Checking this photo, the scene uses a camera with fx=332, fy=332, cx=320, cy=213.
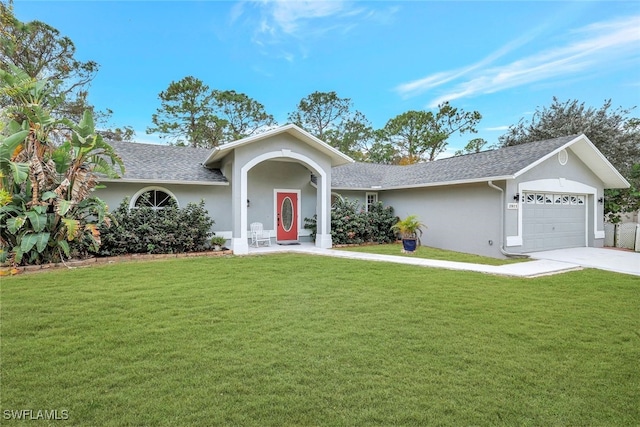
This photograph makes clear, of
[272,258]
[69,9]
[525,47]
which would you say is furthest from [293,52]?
[272,258]

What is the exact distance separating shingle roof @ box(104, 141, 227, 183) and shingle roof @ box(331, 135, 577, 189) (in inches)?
237

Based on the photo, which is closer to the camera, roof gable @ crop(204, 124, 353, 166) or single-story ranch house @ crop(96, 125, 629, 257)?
roof gable @ crop(204, 124, 353, 166)

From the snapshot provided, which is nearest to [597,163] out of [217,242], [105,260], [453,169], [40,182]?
[453,169]

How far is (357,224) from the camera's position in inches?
569

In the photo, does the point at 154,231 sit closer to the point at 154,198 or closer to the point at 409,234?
the point at 154,198

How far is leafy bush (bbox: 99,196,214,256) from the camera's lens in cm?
1049

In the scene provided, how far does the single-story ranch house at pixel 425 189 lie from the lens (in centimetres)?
1189

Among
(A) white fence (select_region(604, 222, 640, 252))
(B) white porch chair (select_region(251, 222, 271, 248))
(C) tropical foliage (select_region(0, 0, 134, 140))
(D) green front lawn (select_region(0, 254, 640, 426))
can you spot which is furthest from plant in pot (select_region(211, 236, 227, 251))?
(A) white fence (select_region(604, 222, 640, 252))

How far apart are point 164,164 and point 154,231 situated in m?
3.76

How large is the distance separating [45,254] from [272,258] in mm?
6145

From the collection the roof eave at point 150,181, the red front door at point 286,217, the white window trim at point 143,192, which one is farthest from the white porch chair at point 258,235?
the white window trim at point 143,192

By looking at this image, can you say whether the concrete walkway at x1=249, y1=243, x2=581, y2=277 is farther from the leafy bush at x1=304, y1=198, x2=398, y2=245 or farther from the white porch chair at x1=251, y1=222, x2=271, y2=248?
the leafy bush at x1=304, y1=198, x2=398, y2=245

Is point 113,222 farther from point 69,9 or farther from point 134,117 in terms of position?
point 134,117

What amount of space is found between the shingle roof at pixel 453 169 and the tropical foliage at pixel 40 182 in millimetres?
9784
